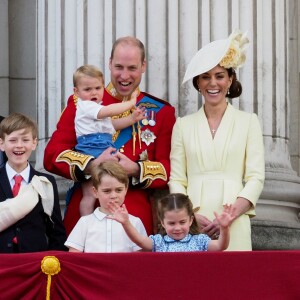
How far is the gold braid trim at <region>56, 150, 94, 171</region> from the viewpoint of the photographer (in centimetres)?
866

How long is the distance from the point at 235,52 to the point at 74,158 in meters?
1.13

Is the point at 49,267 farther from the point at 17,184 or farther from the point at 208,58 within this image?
the point at 208,58

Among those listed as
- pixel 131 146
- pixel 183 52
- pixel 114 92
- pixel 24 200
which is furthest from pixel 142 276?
pixel 183 52

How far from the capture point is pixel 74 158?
8711 mm

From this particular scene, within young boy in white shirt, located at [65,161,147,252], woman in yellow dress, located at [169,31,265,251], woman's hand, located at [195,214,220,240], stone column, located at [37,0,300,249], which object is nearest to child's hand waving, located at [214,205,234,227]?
woman's hand, located at [195,214,220,240]

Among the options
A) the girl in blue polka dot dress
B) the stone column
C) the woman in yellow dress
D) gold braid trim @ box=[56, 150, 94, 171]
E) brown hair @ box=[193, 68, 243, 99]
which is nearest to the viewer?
the girl in blue polka dot dress

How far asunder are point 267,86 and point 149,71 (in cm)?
81

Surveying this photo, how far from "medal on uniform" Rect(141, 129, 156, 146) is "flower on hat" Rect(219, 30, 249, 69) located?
0.64 metres

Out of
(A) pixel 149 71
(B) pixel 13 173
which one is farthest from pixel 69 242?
(A) pixel 149 71

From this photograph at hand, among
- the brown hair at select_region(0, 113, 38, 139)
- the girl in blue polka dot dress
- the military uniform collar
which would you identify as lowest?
the girl in blue polka dot dress

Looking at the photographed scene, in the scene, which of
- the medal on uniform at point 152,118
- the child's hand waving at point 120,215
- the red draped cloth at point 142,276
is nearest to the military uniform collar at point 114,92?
the medal on uniform at point 152,118

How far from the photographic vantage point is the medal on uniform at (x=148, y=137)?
8.97 metres

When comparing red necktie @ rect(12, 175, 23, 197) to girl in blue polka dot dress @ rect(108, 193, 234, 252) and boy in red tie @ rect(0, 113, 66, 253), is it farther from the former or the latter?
girl in blue polka dot dress @ rect(108, 193, 234, 252)

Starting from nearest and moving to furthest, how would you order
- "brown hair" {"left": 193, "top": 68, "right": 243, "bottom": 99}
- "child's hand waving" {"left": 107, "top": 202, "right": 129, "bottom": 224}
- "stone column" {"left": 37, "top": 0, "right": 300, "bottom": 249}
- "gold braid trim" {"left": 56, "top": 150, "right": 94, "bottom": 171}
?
"child's hand waving" {"left": 107, "top": 202, "right": 129, "bottom": 224} < "gold braid trim" {"left": 56, "top": 150, "right": 94, "bottom": 171} < "brown hair" {"left": 193, "top": 68, "right": 243, "bottom": 99} < "stone column" {"left": 37, "top": 0, "right": 300, "bottom": 249}
